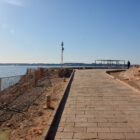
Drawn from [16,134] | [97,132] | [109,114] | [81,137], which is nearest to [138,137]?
[97,132]

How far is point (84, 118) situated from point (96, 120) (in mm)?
423

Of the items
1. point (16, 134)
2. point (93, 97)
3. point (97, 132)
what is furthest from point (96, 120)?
point (93, 97)

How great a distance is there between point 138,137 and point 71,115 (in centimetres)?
246

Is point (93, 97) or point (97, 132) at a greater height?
point (93, 97)

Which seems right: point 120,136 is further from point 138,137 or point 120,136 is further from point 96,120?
point 96,120

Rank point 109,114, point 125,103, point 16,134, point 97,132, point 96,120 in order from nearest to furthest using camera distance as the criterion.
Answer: point 97,132
point 16,134
point 96,120
point 109,114
point 125,103

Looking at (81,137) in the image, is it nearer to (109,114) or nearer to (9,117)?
(109,114)

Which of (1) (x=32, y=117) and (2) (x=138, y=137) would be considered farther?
(1) (x=32, y=117)

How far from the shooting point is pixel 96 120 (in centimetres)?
588

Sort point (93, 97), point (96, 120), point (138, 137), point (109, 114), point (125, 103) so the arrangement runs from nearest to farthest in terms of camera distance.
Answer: point (138, 137) → point (96, 120) → point (109, 114) → point (125, 103) → point (93, 97)

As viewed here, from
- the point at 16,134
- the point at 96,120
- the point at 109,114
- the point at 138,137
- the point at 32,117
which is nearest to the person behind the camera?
the point at 138,137

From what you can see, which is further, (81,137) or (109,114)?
(109,114)

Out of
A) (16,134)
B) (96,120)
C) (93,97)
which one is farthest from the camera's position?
(93,97)

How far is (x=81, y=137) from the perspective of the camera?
4.68 m
